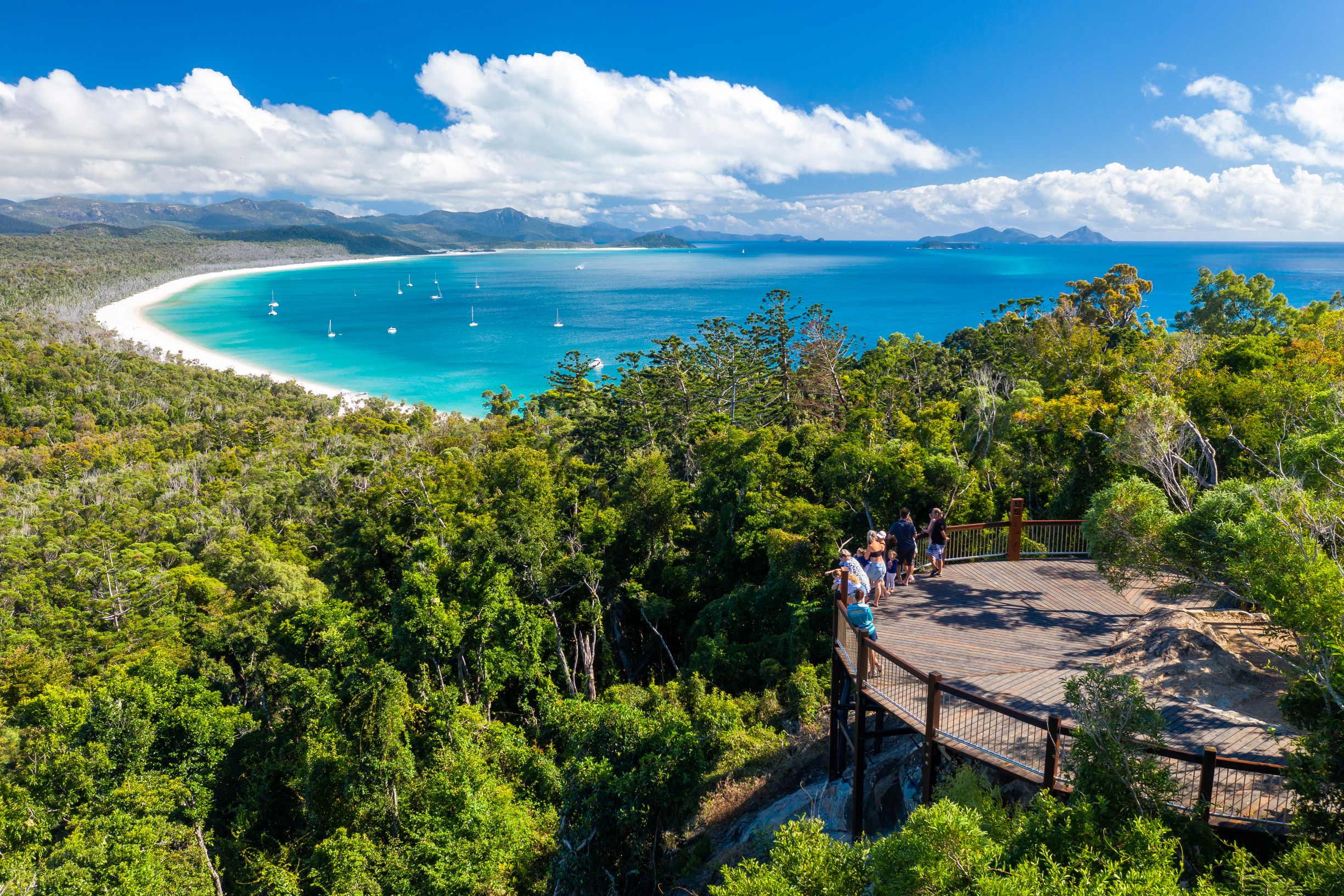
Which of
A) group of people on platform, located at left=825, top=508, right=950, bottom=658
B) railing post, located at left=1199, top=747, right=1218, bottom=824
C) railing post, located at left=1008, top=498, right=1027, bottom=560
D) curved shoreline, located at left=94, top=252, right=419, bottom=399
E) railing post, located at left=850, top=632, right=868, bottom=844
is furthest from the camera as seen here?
curved shoreline, located at left=94, top=252, right=419, bottom=399

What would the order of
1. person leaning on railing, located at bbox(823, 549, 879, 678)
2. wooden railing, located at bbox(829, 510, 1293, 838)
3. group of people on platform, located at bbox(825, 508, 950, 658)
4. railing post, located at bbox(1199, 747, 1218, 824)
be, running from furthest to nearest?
group of people on platform, located at bbox(825, 508, 950, 658) → person leaning on railing, located at bbox(823, 549, 879, 678) → wooden railing, located at bbox(829, 510, 1293, 838) → railing post, located at bbox(1199, 747, 1218, 824)

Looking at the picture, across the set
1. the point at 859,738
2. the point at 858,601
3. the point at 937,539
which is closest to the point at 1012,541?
the point at 937,539

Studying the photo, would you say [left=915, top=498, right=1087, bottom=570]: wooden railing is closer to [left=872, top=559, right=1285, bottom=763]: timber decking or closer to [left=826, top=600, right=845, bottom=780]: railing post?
[left=872, top=559, right=1285, bottom=763]: timber decking

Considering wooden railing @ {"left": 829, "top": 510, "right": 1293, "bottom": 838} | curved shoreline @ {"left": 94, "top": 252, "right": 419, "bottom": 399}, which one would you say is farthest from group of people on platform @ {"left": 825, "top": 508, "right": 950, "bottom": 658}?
curved shoreline @ {"left": 94, "top": 252, "right": 419, "bottom": 399}

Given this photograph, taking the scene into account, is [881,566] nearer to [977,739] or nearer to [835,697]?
[835,697]

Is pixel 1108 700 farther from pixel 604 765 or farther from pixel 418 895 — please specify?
pixel 418 895

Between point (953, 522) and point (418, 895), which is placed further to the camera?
point (953, 522)

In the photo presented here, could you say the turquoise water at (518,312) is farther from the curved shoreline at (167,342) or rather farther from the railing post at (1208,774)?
the railing post at (1208,774)

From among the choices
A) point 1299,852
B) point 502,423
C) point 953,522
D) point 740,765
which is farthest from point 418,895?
point 502,423
